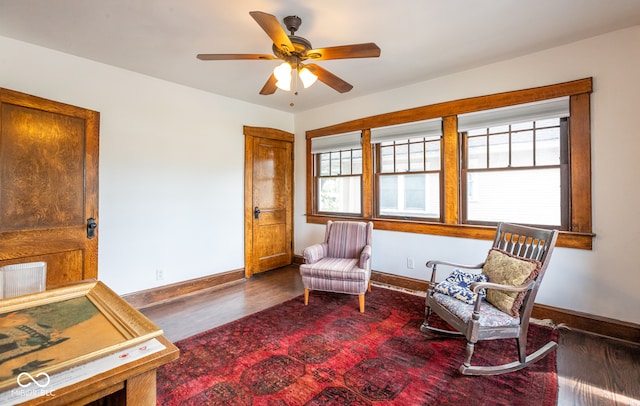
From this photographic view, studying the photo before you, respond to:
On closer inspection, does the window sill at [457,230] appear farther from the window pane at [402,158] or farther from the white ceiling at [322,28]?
the white ceiling at [322,28]

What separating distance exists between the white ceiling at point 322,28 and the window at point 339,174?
1.32 meters

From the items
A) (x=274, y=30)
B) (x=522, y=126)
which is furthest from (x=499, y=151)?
(x=274, y=30)

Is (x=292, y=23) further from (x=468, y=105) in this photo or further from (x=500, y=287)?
(x=500, y=287)

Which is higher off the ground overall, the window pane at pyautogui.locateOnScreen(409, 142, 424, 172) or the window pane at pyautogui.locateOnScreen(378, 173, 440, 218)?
the window pane at pyautogui.locateOnScreen(409, 142, 424, 172)

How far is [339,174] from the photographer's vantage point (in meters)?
4.55

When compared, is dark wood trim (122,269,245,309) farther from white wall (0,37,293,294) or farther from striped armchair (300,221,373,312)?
striped armchair (300,221,373,312)

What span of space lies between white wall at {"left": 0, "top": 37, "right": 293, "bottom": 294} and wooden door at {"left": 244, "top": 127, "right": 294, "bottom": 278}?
14cm

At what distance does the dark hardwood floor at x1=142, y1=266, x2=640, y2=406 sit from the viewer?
185 centimetres

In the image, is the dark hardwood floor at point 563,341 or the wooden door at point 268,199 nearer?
the dark hardwood floor at point 563,341

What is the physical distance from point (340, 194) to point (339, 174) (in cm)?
31

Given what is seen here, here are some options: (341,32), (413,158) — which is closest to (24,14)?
(341,32)

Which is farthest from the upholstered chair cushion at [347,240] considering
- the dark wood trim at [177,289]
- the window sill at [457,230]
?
the dark wood trim at [177,289]

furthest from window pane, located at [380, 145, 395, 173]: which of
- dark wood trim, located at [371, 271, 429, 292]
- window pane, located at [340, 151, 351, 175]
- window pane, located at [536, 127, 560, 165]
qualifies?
window pane, located at [536, 127, 560, 165]

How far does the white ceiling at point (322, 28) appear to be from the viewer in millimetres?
2084
